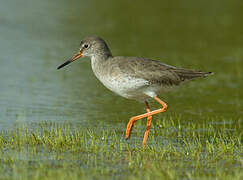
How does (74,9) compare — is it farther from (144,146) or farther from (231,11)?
(144,146)

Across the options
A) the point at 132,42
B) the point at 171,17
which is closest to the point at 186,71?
the point at 132,42

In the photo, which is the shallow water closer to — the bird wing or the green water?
the green water

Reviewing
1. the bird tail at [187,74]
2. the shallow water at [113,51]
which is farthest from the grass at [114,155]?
the shallow water at [113,51]

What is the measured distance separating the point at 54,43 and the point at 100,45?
7.92 m

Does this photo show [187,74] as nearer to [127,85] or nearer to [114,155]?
[127,85]

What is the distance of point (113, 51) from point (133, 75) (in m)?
7.50

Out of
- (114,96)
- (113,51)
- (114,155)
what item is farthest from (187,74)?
(113,51)

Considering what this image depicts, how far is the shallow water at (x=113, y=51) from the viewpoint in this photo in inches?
476

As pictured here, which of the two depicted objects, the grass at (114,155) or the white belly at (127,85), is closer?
the grass at (114,155)

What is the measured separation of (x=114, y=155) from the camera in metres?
8.61

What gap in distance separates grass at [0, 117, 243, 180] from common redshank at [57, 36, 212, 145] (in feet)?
2.12

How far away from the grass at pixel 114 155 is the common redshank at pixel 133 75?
0.65 metres

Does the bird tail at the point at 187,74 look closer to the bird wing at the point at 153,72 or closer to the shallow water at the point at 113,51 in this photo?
the bird wing at the point at 153,72

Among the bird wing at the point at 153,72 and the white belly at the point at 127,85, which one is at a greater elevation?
the bird wing at the point at 153,72
